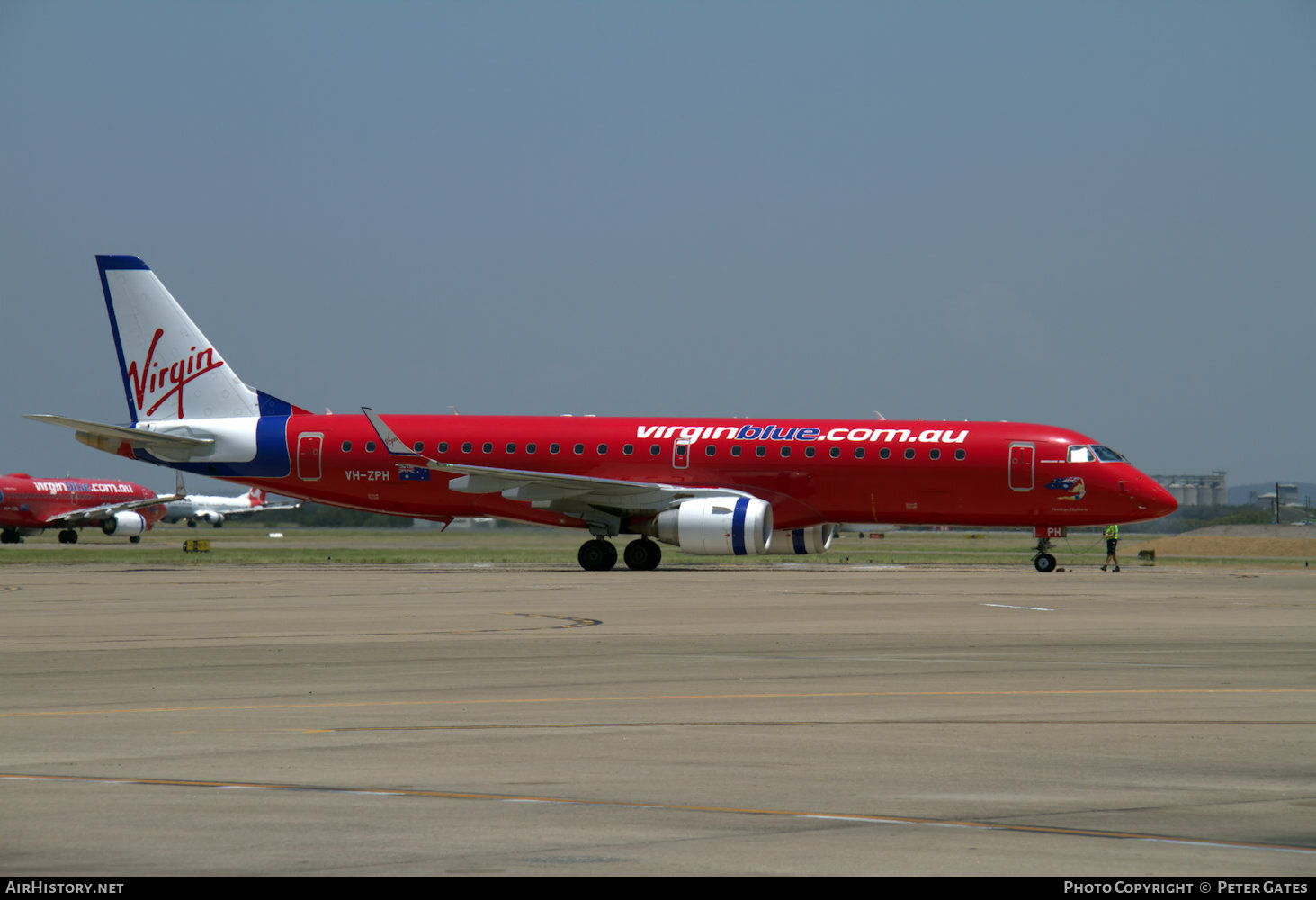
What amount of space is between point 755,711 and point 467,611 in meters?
11.7

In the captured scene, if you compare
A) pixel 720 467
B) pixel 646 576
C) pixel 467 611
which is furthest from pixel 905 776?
pixel 720 467

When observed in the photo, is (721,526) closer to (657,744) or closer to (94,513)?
(657,744)

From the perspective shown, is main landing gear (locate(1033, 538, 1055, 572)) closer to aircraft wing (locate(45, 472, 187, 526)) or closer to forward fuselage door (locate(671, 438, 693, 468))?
forward fuselage door (locate(671, 438, 693, 468))

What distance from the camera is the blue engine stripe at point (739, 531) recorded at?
36312 millimetres

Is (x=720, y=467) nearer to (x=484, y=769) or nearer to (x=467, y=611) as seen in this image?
(x=467, y=611)

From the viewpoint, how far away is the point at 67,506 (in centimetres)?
7875

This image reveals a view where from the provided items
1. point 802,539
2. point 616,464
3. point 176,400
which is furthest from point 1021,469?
point 176,400

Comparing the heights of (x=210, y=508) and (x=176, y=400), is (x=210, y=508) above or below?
Result: below

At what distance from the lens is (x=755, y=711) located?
11836mm

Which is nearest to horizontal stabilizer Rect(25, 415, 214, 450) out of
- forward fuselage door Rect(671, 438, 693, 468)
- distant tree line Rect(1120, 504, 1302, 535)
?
forward fuselage door Rect(671, 438, 693, 468)

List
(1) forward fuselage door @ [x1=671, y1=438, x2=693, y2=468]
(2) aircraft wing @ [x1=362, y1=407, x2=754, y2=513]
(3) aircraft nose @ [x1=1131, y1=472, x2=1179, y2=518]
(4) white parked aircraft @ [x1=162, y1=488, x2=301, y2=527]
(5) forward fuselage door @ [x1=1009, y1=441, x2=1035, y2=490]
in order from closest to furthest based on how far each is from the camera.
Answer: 1. (3) aircraft nose @ [x1=1131, y1=472, x2=1179, y2=518]
2. (5) forward fuselage door @ [x1=1009, y1=441, x2=1035, y2=490]
3. (2) aircraft wing @ [x1=362, y1=407, x2=754, y2=513]
4. (1) forward fuselage door @ [x1=671, y1=438, x2=693, y2=468]
5. (4) white parked aircraft @ [x1=162, y1=488, x2=301, y2=527]

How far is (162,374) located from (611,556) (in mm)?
15083

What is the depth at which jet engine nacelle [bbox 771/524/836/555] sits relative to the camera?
39.2m

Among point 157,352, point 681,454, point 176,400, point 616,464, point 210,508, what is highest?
point 157,352
